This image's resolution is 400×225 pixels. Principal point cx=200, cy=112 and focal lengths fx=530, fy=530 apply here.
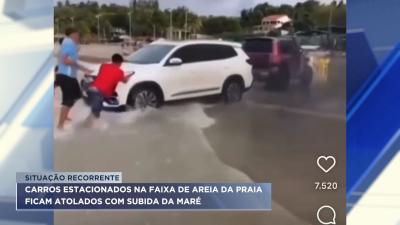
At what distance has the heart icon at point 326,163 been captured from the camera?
307 cm

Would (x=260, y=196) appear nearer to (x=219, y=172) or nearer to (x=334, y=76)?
(x=219, y=172)

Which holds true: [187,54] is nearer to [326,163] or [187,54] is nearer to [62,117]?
[62,117]

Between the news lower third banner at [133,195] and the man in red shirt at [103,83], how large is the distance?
36cm

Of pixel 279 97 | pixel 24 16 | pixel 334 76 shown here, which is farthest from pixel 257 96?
pixel 24 16

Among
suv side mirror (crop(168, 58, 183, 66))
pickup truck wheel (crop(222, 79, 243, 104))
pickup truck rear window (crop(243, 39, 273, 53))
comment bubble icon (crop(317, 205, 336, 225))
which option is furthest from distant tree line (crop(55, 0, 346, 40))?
comment bubble icon (crop(317, 205, 336, 225))

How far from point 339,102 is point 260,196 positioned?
2.33 feet

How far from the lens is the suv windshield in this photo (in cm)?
307

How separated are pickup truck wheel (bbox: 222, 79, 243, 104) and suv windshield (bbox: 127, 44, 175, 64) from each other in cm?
39

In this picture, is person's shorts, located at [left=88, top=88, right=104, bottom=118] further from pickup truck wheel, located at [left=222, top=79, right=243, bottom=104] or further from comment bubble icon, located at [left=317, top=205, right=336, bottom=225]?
comment bubble icon, located at [left=317, top=205, right=336, bottom=225]

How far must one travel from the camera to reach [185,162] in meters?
3.08

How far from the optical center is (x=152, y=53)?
10.1 ft

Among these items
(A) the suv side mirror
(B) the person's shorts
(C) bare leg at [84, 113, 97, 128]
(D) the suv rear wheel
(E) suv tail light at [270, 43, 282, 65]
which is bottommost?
(C) bare leg at [84, 113, 97, 128]

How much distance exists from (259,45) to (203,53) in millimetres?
328

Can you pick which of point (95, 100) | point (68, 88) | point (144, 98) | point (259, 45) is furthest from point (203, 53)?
point (68, 88)
